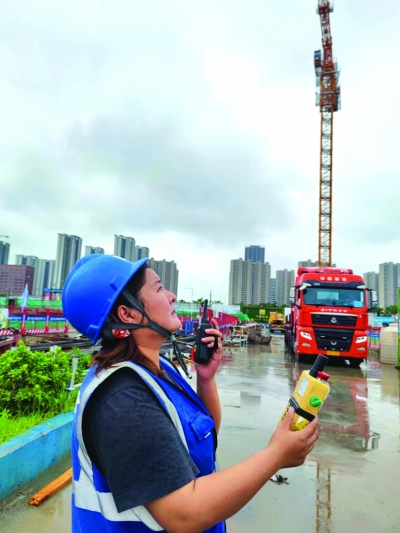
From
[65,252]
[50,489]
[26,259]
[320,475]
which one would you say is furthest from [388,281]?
[50,489]

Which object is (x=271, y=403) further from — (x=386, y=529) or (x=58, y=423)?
(x=58, y=423)

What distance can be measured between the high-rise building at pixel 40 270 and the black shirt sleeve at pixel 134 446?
7685 cm

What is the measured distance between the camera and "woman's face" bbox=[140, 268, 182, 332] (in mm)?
1241

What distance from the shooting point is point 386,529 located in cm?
250

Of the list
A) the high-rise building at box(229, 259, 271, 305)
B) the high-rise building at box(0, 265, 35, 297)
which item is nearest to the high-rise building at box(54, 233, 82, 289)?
the high-rise building at box(0, 265, 35, 297)

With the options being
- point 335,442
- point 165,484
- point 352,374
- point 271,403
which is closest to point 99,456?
point 165,484

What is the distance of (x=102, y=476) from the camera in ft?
3.04

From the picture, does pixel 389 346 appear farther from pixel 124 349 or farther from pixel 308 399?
pixel 124 349

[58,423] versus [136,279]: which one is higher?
[136,279]

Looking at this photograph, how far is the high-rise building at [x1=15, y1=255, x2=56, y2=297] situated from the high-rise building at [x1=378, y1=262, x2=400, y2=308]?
69.5 meters

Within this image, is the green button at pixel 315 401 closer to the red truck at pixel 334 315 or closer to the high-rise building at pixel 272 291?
the red truck at pixel 334 315

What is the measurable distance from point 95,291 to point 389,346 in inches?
536

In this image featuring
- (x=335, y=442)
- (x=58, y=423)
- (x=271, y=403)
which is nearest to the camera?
(x=58, y=423)

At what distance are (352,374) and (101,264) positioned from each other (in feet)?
33.0
